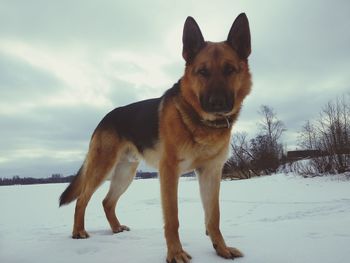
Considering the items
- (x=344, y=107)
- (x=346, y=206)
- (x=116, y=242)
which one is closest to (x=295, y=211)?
(x=346, y=206)

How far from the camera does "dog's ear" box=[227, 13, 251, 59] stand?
155 inches

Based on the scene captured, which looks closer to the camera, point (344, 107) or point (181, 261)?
point (181, 261)

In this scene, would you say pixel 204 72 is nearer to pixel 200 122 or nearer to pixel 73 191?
pixel 200 122

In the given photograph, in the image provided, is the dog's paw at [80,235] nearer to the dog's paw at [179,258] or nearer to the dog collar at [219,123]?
the dog's paw at [179,258]

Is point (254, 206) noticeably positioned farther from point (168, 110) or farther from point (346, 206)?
point (168, 110)

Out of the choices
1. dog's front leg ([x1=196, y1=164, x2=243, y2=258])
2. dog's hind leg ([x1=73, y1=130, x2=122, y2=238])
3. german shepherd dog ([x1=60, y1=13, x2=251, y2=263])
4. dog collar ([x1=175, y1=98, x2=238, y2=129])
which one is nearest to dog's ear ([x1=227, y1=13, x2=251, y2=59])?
german shepherd dog ([x1=60, y1=13, x2=251, y2=263])

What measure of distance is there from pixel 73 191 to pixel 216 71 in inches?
126

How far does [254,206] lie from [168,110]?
6.40 m

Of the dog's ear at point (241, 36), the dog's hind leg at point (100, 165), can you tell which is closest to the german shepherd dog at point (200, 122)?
the dog's ear at point (241, 36)

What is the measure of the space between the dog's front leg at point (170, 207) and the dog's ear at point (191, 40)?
1.31m

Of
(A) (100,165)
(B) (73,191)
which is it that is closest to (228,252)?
(A) (100,165)

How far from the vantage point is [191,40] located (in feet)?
12.8

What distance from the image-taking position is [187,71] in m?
3.82

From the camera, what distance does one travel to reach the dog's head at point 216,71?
3314 mm
